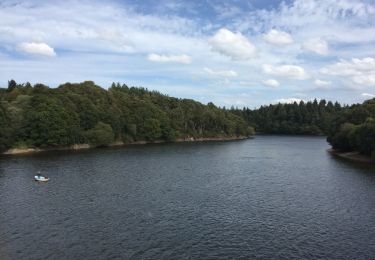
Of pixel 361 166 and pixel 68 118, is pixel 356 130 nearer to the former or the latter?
pixel 361 166

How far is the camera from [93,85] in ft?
634

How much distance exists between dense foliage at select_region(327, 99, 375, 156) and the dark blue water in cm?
2143

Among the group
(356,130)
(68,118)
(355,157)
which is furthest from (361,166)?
(68,118)

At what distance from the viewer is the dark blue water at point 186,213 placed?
42.2 meters

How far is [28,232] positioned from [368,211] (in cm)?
4687

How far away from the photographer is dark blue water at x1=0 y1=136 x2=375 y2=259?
4216cm

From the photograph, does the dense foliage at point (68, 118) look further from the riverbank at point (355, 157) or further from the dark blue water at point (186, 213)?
the riverbank at point (355, 157)

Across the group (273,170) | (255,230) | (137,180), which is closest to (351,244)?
(255,230)

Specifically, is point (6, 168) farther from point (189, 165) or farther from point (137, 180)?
point (189, 165)

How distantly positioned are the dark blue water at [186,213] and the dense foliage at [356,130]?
844 inches

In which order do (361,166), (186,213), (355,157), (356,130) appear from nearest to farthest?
(186,213) < (361,166) < (356,130) < (355,157)

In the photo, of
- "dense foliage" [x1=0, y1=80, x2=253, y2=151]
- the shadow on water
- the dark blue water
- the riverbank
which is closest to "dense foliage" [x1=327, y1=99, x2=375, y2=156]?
the riverbank

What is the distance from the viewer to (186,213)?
5606 cm

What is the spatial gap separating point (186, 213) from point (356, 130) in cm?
8949
